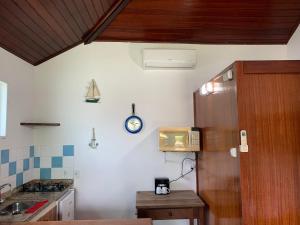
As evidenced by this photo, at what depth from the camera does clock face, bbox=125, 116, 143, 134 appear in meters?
3.00

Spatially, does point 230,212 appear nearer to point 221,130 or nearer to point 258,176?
point 258,176

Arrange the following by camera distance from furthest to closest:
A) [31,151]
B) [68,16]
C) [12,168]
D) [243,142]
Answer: [31,151], [12,168], [68,16], [243,142]

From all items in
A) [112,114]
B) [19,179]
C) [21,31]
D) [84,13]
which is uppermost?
[84,13]

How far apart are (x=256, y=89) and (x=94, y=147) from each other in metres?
1.98

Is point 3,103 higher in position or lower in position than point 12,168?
higher

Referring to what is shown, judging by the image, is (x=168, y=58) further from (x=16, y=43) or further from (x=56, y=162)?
(x=56, y=162)

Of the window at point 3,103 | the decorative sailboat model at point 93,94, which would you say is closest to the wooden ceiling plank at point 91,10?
the decorative sailboat model at point 93,94

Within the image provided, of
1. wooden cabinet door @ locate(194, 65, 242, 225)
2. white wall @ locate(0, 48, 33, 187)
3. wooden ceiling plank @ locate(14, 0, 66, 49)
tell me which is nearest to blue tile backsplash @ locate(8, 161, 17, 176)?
white wall @ locate(0, 48, 33, 187)

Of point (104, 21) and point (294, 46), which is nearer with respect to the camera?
point (104, 21)

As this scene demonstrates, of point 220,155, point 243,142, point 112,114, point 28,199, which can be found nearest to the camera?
point 243,142

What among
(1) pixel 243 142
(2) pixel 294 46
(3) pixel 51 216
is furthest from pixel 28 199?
(2) pixel 294 46

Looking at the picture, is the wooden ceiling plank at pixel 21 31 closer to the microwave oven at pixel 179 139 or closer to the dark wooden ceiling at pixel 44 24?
the dark wooden ceiling at pixel 44 24

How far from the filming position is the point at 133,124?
3014mm

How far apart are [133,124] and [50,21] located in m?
1.42
